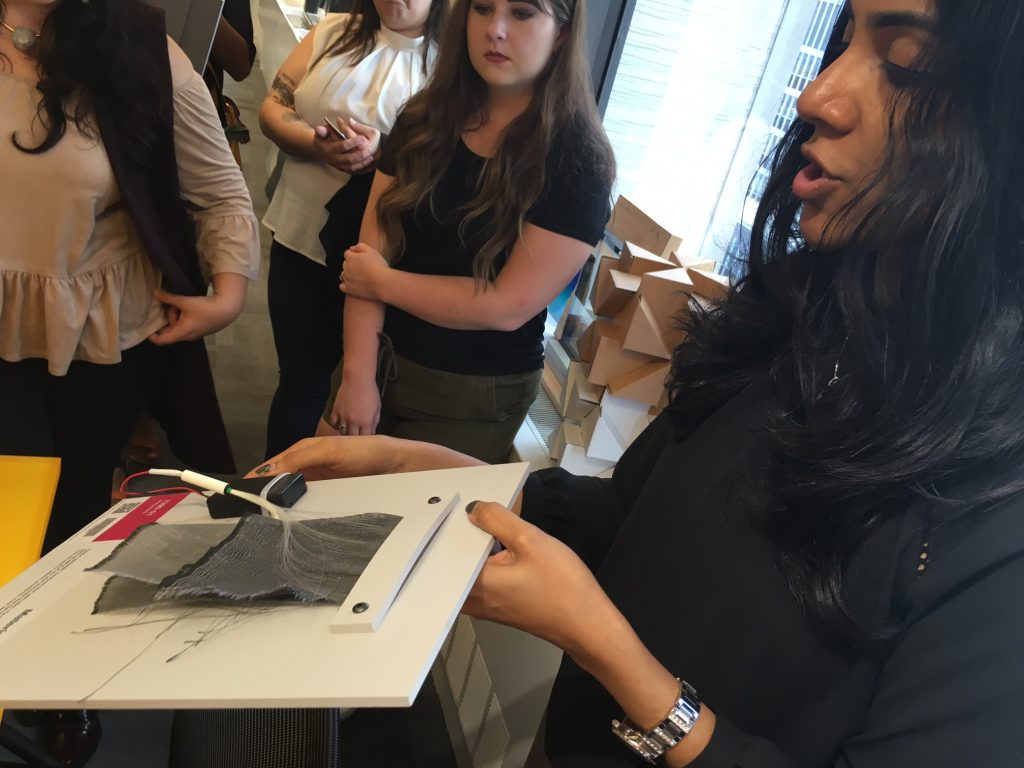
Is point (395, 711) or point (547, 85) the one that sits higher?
point (547, 85)

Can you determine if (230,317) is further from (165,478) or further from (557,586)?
(557,586)

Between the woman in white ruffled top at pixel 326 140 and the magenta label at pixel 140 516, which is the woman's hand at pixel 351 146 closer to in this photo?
the woman in white ruffled top at pixel 326 140

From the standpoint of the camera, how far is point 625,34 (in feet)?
6.34

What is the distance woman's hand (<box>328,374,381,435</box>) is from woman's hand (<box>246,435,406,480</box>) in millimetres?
487

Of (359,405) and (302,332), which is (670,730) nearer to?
(359,405)

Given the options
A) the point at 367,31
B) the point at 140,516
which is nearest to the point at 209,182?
the point at 367,31

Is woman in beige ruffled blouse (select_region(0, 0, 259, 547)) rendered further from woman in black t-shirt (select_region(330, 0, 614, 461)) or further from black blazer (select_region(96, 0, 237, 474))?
woman in black t-shirt (select_region(330, 0, 614, 461))

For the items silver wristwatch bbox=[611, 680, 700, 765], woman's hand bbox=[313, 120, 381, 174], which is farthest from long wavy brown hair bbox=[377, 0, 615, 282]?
silver wristwatch bbox=[611, 680, 700, 765]

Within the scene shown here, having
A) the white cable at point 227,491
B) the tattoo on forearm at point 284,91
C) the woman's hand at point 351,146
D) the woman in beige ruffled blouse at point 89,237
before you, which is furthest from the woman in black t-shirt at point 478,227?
the white cable at point 227,491

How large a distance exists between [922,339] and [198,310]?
1215mm

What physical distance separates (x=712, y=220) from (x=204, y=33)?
1.17 metres

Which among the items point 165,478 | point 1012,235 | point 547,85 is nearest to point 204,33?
point 547,85

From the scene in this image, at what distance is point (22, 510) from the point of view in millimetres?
983

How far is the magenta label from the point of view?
64 centimetres
